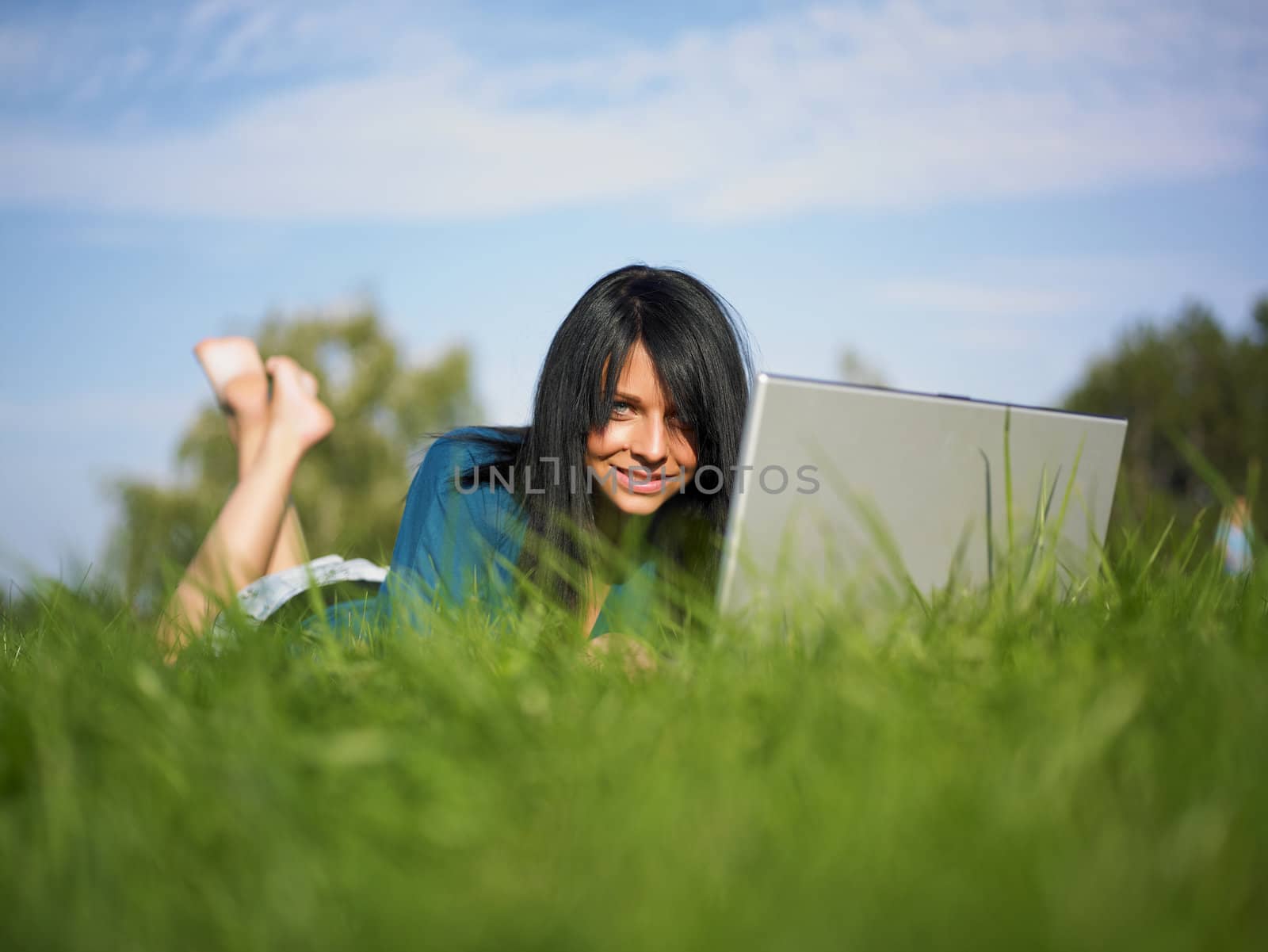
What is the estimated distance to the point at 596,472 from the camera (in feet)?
10.7

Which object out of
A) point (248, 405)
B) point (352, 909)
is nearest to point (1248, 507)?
point (352, 909)

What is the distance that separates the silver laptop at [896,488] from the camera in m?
1.85

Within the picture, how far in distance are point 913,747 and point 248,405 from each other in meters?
3.30

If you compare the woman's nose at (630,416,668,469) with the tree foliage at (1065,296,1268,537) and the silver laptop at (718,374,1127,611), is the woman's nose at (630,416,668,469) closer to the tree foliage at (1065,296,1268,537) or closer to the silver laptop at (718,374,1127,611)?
the silver laptop at (718,374,1127,611)

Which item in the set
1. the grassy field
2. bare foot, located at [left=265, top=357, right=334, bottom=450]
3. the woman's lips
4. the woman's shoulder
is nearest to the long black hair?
the woman's lips

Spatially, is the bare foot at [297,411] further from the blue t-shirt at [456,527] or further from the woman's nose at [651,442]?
the woman's nose at [651,442]

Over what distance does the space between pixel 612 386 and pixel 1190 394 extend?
33.8 metres

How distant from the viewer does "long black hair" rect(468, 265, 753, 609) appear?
123 inches

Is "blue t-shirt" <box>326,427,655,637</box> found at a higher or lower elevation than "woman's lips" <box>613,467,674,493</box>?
lower

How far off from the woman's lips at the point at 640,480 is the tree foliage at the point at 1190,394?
98.4 ft

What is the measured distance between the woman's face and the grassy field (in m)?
1.54

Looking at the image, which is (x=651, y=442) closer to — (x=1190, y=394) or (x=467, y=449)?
(x=467, y=449)

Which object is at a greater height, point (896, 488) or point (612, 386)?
point (612, 386)

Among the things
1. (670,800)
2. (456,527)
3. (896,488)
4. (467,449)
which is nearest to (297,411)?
(467,449)
